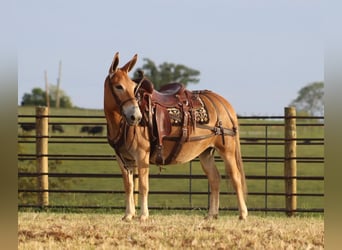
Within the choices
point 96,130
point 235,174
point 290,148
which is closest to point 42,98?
point 96,130

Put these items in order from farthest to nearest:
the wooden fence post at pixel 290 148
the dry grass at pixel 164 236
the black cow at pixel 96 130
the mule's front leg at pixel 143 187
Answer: the black cow at pixel 96 130 < the wooden fence post at pixel 290 148 < the mule's front leg at pixel 143 187 < the dry grass at pixel 164 236

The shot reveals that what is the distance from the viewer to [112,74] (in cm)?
711

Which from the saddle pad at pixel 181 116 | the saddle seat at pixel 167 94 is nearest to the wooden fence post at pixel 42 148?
the saddle seat at pixel 167 94

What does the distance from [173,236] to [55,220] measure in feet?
7.51

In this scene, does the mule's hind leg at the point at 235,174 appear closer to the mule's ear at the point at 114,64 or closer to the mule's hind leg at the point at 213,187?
the mule's hind leg at the point at 213,187

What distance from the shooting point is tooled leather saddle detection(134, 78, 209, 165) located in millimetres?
7473

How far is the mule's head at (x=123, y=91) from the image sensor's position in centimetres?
693

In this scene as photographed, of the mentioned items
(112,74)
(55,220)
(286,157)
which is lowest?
(55,220)

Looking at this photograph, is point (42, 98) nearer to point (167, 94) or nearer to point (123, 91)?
point (167, 94)

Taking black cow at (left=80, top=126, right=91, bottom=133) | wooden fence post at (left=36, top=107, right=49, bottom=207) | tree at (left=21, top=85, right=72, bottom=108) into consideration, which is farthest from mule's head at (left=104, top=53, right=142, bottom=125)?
tree at (left=21, top=85, right=72, bottom=108)

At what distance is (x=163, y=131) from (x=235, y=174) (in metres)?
1.33

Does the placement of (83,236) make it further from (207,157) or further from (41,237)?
(207,157)

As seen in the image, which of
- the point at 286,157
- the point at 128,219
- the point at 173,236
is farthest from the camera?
the point at 286,157

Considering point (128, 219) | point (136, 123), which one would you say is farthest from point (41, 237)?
point (136, 123)
